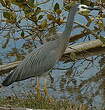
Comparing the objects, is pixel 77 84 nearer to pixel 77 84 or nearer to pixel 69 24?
pixel 77 84

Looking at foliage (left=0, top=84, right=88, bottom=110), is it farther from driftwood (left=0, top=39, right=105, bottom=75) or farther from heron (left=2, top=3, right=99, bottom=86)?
driftwood (left=0, top=39, right=105, bottom=75)

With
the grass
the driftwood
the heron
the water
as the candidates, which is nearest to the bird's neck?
the heron

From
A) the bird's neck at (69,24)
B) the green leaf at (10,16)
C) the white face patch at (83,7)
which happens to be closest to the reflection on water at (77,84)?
the bird's neck at (69,24)

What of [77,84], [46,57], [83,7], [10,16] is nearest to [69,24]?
[83,7]

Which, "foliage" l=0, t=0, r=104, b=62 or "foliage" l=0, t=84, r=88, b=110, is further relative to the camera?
"foliage" l=0, t=0, r=104, b=62

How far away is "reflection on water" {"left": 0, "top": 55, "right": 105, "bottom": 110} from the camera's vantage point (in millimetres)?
4828

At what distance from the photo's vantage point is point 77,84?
5359 mm

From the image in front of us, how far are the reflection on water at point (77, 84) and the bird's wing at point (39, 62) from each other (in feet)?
0.66

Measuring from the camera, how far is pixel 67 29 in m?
4.27

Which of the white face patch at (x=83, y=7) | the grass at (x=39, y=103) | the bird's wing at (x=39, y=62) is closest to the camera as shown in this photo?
the grass at (x=39, y=103)

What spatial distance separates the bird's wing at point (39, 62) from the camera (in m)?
4.19

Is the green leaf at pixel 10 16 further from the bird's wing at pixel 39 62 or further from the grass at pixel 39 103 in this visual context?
the grass at pixel 39 103

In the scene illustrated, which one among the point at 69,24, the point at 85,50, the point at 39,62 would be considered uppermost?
the point at 69,24

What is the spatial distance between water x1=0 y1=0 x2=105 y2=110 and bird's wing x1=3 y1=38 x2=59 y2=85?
8.0 inches
